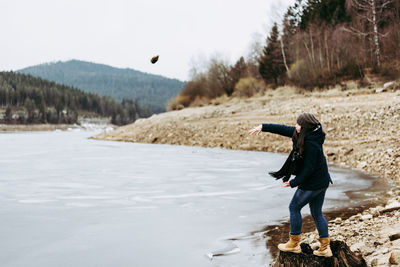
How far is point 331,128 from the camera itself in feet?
47.6

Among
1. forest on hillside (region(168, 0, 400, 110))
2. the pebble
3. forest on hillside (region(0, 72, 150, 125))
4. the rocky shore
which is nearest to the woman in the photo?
the pebble

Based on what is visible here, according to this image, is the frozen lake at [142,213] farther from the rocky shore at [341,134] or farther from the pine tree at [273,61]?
the pine tree at [273,61]

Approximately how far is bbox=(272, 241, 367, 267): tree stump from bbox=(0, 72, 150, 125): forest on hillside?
93529 mm

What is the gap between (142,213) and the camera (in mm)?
5809

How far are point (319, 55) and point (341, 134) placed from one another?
17.2 metres

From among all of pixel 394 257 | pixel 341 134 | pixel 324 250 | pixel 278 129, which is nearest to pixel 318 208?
pixel 324 250

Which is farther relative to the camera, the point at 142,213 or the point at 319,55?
the point at 319,55

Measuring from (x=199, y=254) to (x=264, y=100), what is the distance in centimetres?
2087

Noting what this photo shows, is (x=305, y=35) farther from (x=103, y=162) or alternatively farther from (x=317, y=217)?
(x=317, y=217)

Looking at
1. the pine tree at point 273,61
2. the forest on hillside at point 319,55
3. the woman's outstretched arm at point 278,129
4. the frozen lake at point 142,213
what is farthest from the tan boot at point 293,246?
the pine tree at point 273,61

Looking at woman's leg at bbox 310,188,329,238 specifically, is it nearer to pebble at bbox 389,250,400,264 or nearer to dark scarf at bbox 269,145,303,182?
dark scarf at bbox 269,145,303,182

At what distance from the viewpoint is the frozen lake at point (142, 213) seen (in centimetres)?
397

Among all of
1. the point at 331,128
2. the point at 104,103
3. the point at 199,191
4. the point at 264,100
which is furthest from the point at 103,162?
the point at 104,103

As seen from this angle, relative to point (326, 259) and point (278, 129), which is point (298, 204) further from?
point (278, 129)
